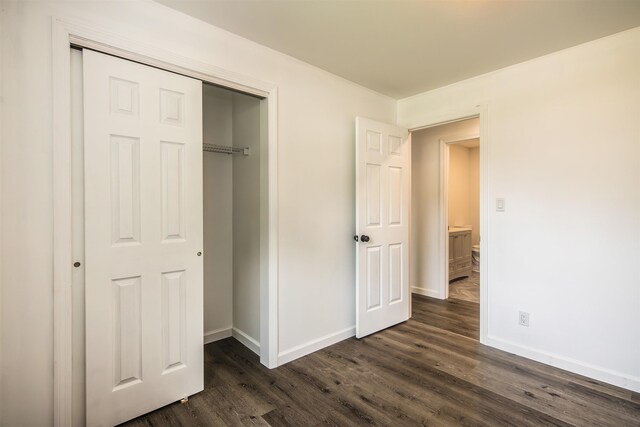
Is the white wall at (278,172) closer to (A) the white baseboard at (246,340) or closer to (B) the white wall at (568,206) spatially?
(A) the white baseboard at (246,340)

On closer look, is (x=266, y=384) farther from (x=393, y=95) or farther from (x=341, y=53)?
(x=393, y=95)

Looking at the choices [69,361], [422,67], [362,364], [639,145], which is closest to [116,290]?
[69,361]

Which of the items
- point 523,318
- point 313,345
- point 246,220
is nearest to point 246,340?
point 313,345

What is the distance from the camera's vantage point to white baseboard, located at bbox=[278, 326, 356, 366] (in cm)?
246

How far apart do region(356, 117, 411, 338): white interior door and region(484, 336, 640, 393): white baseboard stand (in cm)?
94

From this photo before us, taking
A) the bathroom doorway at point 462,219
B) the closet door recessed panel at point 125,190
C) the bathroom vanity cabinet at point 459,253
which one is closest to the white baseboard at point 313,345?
the closet door recessed panel at point 125,190

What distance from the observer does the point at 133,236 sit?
178cm

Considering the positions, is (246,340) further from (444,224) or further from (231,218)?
(444,224)

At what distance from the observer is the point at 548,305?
2.46 meters

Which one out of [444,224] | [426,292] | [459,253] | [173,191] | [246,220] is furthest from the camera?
[459,253]

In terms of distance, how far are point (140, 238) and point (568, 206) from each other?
2.99 metres

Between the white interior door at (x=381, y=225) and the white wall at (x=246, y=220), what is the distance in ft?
3.02

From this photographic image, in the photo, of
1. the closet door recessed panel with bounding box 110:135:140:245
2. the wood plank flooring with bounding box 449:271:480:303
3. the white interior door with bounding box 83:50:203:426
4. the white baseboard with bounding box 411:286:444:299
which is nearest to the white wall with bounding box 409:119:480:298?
the white baseboard with bounding box 411:286:444:299

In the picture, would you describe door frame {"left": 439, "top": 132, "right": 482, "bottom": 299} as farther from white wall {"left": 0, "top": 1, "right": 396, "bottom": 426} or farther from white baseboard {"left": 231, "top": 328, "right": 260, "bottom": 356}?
white baseboard {"left": 231, "top": 328, "right": 260, "bottom": 356}
